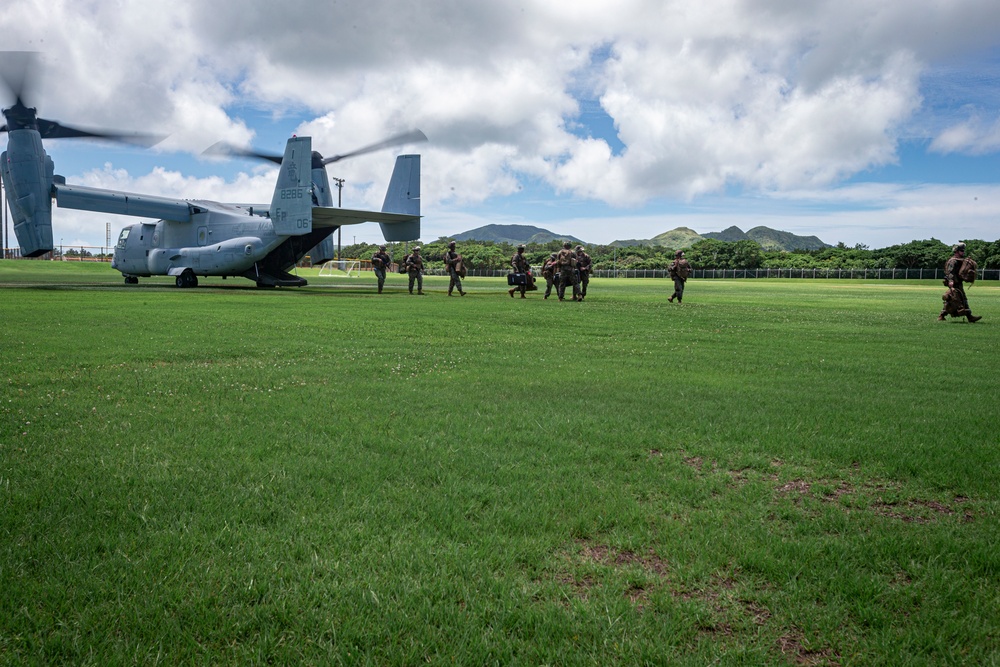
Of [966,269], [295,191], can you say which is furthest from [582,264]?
[295,191]

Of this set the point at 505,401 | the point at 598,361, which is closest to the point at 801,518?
the point at 505,401

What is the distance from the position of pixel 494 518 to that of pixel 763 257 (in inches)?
4683

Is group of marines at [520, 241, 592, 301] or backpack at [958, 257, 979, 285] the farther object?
group of marines at [520, 241, 592, 301]

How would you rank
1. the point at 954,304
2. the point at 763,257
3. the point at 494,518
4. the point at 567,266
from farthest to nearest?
the point at 763,257, the point at 567,266, the point at 954,304, the point at 494,518

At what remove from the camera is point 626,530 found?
3727 millimetres

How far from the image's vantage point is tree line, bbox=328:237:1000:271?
91.0m

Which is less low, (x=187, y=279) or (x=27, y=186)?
(x=27, y=186)

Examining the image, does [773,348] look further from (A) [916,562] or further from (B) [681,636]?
(B) [681,636]

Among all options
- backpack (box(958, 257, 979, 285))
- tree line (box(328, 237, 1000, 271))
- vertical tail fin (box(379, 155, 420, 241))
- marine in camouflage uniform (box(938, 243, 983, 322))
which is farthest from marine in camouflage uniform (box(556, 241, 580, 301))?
tree line (box(328, 237, 1000, 271))

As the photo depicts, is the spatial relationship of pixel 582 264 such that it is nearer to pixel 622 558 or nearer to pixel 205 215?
pixel 205 215

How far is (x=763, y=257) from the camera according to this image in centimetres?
11312

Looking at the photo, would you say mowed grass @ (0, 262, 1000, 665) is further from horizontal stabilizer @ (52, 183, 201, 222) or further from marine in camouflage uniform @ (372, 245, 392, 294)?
horizontal stabilizer @ (52, 183, 201, 222)

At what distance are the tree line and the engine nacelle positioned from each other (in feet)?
220

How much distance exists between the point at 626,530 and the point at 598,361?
659cm
